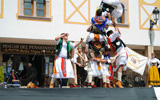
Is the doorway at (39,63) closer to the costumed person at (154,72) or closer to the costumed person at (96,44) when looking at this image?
the costumed person at (154,72)

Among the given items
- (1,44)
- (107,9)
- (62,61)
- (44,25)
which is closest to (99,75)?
(62,61)

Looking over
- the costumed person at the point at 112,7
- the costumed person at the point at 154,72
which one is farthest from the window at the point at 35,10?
the costumed person at the point at 112,7

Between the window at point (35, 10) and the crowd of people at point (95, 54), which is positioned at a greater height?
the window at point (35, 10)

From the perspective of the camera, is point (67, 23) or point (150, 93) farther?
point (67, 23)

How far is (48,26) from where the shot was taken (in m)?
12.2

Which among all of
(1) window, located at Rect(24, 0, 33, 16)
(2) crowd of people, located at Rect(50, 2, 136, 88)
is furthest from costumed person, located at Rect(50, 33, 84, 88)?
(1) window, located at Rect(24, 0, 33, 16)

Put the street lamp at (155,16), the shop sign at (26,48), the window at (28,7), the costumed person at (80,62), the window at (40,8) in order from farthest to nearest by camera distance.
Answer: the street lamp at (155,16), the shop sign at (26,48), the window at (40,8), the window at (28,7), the costumed person at (80,62)

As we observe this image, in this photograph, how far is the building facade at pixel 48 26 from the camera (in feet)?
38.6

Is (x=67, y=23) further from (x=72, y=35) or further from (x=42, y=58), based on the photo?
Result: (x=42, y=58)

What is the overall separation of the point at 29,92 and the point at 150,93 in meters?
2.74

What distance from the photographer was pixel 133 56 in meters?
12.6

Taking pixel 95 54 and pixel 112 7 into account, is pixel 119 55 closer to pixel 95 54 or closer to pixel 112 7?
pixel 95 54

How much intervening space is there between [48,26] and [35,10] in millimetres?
929

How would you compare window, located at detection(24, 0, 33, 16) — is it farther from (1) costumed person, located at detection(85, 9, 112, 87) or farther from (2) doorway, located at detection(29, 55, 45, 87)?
(1) costumed person, located at detection(85, 9, 112, 87)
